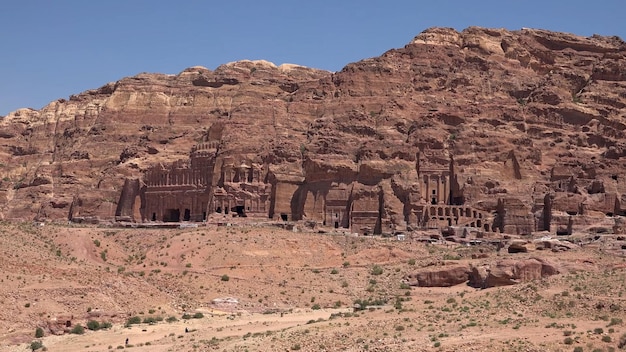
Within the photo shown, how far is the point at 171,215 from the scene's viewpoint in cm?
9456

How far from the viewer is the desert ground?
37812 millimetres

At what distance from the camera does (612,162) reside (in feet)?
291

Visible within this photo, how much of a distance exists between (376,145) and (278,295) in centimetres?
3092

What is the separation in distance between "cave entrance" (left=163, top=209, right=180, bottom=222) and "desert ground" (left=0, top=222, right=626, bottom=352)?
39.5 ft

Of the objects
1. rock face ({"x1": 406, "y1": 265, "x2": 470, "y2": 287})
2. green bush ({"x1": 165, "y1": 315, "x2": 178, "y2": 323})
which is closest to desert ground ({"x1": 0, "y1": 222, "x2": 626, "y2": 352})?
green bush ({"x1": 165, "y1": 315, "x2": 178, "y2": 323})

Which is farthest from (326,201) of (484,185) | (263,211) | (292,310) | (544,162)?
(292,310)

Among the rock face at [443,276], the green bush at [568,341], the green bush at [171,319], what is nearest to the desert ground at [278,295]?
the green bush at [568,341]

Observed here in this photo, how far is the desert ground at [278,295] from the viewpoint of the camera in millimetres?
37812

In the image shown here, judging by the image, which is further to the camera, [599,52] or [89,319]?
[599,52]

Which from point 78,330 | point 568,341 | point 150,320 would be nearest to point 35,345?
point 78,330

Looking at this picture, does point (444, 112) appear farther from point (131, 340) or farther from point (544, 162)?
point (131, 340)

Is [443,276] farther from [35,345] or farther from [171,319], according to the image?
[35,345]

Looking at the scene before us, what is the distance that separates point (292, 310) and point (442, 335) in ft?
66.3

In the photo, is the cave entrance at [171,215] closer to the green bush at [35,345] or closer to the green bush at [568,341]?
the green bush at [35,345]
